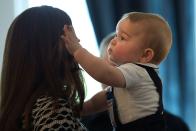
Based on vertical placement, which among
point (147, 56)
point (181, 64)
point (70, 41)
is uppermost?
point (70, 41)

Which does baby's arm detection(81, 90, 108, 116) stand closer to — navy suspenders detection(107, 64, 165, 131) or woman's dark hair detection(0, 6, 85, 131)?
navy suspenders detection(107, 64, 165, 131)

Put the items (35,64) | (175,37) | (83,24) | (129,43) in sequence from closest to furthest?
(35,64)
(129,43)
(175,37)
(83,24)

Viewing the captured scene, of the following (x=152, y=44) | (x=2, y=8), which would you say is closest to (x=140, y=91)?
(x=152, y=44)

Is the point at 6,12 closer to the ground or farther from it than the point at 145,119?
farther from it

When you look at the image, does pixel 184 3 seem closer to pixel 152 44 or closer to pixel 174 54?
pixel 174 54

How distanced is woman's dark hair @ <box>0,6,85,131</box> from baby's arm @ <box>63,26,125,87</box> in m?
0.03

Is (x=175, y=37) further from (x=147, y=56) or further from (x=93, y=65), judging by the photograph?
(x=93, y=65)

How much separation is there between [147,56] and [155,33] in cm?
9

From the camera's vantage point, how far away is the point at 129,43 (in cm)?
134

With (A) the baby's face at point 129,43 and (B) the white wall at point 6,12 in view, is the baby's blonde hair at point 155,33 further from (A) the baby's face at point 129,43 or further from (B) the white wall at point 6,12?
(B) the white wall at point 6,12

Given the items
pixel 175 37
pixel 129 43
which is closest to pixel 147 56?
pixel 129 43

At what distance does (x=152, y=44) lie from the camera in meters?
1.35

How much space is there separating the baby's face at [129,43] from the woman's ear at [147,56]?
0.01 m

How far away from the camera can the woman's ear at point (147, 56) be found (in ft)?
4.42
